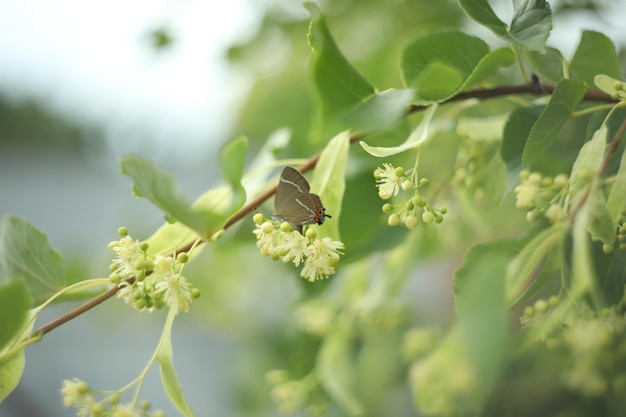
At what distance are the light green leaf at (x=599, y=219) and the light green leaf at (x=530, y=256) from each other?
0.02 metres

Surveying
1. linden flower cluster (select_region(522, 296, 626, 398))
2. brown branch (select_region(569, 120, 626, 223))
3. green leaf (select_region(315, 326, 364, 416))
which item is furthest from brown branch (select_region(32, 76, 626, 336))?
green leaf (select_region(315, 326, 364, 416))

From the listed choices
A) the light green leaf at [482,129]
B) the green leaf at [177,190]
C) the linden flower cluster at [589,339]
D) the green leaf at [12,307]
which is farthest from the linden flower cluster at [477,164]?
the green leaf at [12,307]

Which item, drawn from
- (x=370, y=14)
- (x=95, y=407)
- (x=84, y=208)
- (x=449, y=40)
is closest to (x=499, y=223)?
(x=370, y=14)

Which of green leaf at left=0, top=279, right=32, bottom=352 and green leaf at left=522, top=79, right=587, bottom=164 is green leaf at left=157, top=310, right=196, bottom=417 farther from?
green leaf at left=522, top=79, right=587, bottom=164

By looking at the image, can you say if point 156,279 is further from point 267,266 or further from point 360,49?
point 267,266

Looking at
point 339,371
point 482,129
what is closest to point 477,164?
point 482,129

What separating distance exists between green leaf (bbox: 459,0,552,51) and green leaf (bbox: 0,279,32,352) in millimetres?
272

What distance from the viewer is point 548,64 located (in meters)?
0.40

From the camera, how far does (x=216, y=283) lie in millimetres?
1166

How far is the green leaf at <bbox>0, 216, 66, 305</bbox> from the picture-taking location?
14.4 inches

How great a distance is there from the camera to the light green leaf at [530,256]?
0.29 m

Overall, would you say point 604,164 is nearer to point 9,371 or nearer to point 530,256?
point 530,256

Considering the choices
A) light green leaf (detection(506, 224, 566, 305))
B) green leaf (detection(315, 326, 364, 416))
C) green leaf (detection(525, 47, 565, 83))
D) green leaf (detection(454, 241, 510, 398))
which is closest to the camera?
green leaf (detection(454, 241, 510, 398))

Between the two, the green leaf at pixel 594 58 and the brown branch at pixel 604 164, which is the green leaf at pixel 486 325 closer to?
the brown branch at pixel 604 164
